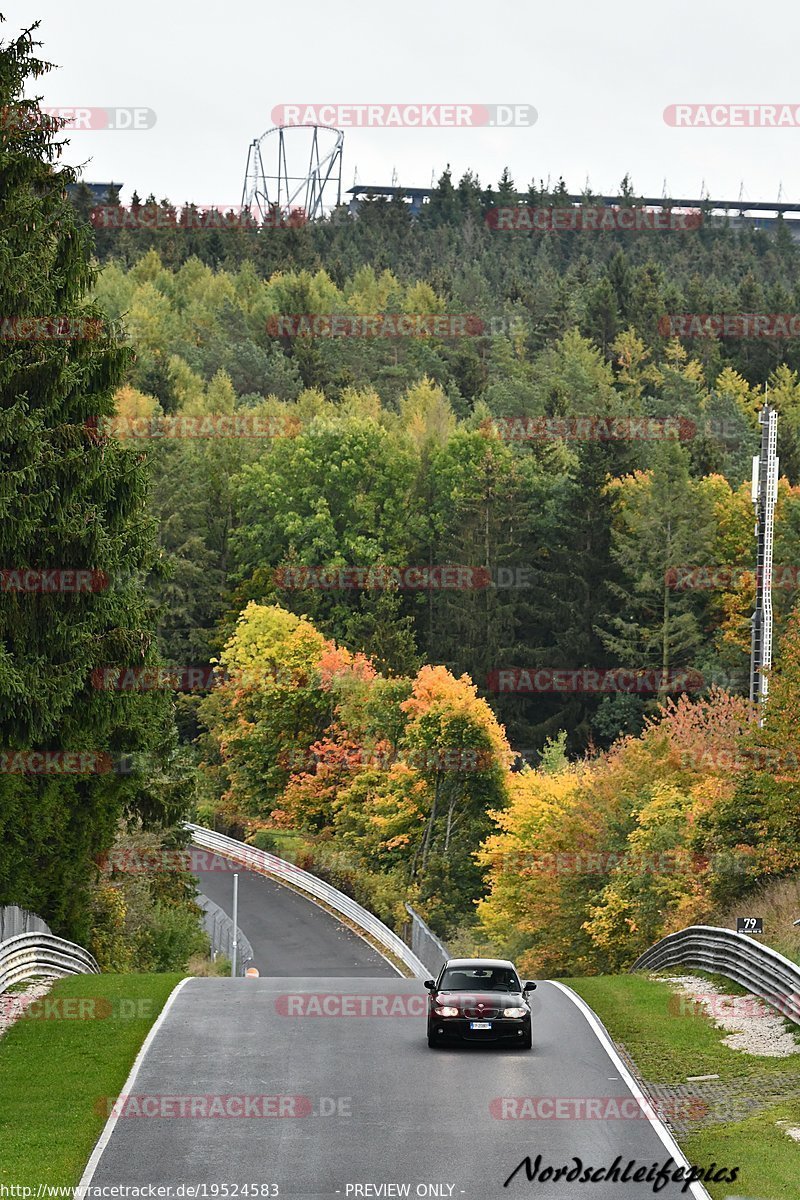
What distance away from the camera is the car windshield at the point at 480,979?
77.3 ft

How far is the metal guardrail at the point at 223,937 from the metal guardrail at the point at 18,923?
21.5m

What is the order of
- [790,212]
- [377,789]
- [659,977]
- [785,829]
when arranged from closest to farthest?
[659,977] < [785,829] < [377,789] < [790,212]

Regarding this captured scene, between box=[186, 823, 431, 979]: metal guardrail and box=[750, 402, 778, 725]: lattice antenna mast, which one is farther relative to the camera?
box=[186, 823, 431, 979]: metal guardrail

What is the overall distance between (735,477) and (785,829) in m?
72.1

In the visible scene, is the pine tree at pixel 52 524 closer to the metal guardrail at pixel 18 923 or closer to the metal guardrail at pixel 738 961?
the metal guardrail at pixel 18 923

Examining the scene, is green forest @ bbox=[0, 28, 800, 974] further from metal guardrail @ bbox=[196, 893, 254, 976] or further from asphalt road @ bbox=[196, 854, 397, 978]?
metal guardrail @ bbox=[196, 893, 254, 976]

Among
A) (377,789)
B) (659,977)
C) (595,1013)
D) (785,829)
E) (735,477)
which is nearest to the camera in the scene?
(595,1013)

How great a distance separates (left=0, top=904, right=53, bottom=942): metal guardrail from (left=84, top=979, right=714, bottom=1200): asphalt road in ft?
16.7

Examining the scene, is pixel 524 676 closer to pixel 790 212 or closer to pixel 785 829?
pixel 785 829

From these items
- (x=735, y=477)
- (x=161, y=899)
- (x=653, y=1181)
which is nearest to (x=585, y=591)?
(x=735, y=477)

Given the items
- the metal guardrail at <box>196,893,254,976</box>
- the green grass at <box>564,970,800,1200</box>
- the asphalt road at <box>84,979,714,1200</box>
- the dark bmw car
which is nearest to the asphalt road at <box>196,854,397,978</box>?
the metal guardrail at <box>196,893,254,976</box>

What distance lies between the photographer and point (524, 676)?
3861 inches

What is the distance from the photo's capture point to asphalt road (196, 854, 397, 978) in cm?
5656

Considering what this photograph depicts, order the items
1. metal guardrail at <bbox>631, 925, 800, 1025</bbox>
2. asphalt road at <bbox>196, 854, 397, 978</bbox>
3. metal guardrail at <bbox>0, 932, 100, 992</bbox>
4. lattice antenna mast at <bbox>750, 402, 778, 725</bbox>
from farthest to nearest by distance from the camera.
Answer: asphalt road at <bbox>196, 854, 397, 978</bbox> → lattice antenna mast at <bbox>750, 402, 778, 725</bbox> → metal guardrail at <bbox>0, 932, 100, 992</bbox> → metal guardrail at <bbox>631, 925, 800, 1025</bbox>
